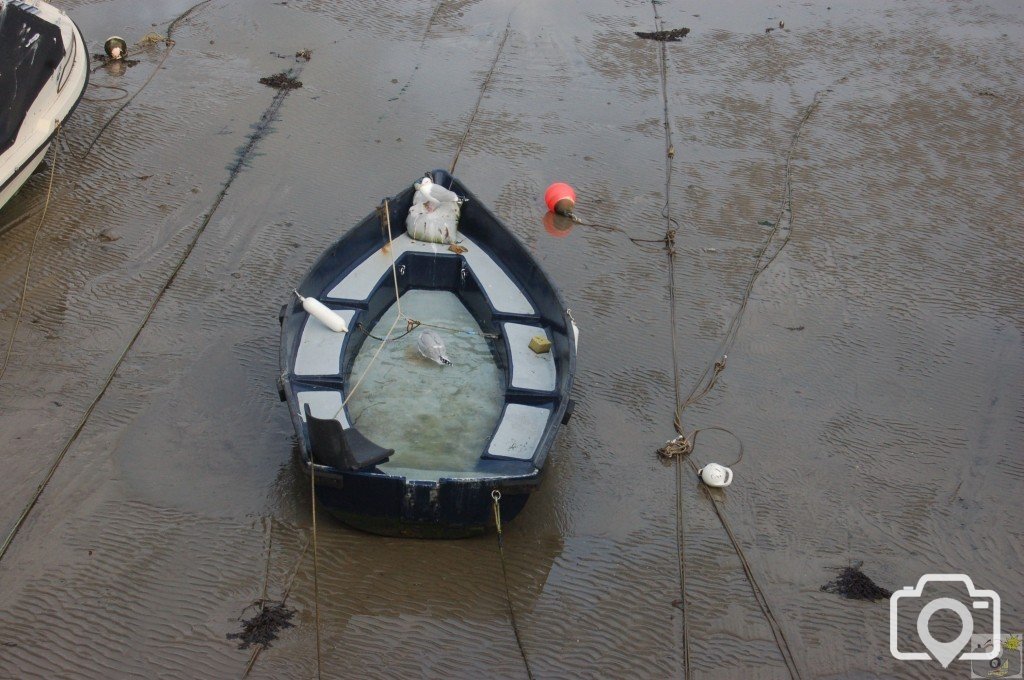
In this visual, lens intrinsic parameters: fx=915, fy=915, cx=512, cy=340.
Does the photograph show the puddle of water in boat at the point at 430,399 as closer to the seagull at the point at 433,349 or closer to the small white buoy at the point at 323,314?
the seagull at the point at 433,349

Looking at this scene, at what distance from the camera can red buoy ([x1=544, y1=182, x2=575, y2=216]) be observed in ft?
39.0

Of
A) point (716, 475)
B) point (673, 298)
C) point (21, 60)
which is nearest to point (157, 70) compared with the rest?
point (21, 60)

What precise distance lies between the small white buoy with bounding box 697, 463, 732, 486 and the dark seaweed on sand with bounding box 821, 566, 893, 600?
1264 mm

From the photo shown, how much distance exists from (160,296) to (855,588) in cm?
774

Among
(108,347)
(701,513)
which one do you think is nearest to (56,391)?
(108,347)

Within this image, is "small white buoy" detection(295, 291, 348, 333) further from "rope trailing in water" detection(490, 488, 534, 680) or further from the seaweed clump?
the seaweed clump

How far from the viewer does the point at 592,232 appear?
11.9m

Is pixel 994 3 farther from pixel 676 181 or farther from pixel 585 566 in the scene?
pixel 585 566

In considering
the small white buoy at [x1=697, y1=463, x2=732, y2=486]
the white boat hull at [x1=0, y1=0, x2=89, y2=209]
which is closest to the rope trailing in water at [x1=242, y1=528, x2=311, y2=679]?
the small white buoy at [x1=697, y1=463, x2=732, y2=486]

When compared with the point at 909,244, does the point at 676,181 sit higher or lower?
higher

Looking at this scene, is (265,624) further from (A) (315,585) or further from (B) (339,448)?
(B) (339,448)

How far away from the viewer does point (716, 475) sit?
27.5 feet

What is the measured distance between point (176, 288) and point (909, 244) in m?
9.20

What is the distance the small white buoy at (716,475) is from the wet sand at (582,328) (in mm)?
143
